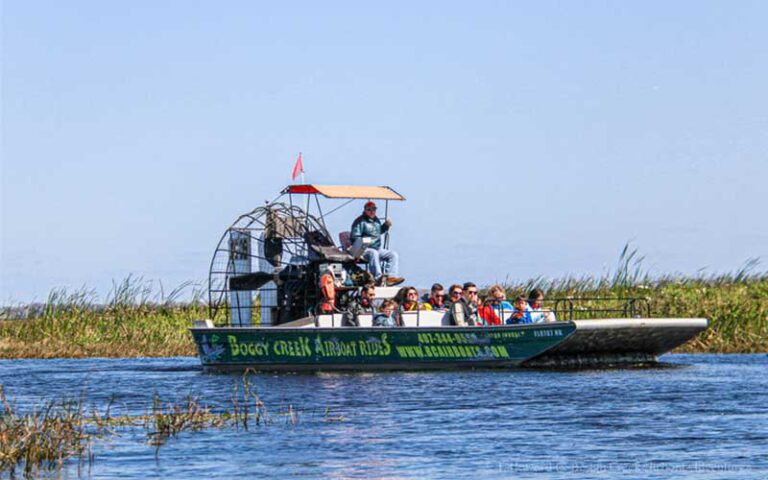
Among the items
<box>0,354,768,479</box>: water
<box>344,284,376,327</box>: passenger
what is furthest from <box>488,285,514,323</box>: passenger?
<box>344,284,376,327</box>: passenger

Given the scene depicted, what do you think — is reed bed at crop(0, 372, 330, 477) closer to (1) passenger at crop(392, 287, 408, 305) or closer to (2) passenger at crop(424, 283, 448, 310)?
(1) passenger at crop(392, 287, 408, 305)

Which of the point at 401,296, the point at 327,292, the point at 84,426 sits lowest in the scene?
the point at 84,426

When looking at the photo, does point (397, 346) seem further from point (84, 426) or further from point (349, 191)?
point (84, 426)

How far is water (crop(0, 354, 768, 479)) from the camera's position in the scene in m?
16.2

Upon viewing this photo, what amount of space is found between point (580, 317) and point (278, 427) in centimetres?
1902

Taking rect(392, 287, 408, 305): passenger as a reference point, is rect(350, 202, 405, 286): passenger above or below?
above

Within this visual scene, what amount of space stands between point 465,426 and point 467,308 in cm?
876

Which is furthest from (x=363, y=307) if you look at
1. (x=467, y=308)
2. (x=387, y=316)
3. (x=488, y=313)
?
(x=488, y=313)

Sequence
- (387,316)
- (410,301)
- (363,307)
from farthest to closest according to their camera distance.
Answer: (363,307) → (410,301) → (387,316)

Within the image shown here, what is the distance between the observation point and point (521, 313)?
28.6m

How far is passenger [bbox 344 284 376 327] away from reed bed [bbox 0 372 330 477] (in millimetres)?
5721

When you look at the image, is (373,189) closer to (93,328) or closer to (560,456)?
(93,328)

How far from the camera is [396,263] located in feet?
100

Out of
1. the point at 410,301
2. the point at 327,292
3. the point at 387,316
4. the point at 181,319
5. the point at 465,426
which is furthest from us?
the point at 181,319
